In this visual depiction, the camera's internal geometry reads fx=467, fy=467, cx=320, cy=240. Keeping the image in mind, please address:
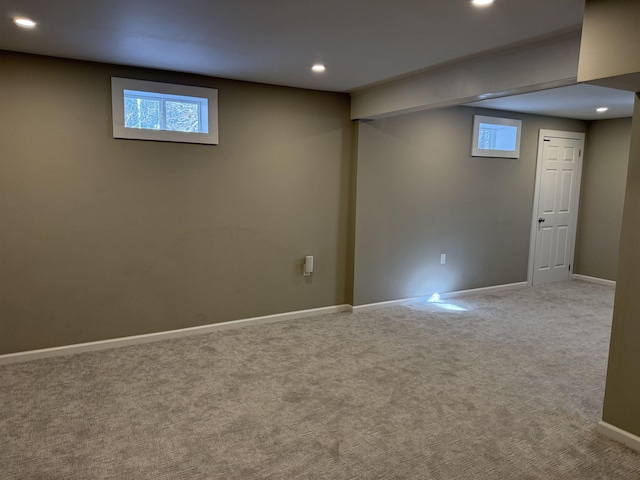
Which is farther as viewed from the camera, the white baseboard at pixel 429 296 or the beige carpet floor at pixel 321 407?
the white baseboard at pixel 429 296

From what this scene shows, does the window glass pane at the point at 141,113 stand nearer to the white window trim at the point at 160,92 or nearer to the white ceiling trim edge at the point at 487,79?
the white window trim at the point at 160,92

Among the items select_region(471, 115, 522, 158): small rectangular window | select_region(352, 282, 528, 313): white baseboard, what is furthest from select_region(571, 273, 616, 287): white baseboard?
select_region(471, 115, 522, 158): small rectangular window

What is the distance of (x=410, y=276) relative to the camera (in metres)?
5.51

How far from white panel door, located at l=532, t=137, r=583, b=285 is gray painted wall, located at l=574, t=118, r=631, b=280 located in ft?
0.58

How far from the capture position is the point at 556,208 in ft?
22.2

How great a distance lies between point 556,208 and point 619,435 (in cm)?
470

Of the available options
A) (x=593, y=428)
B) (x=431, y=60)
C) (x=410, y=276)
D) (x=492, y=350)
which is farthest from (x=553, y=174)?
(x=593, y=428)

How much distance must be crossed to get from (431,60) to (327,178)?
1783 mm

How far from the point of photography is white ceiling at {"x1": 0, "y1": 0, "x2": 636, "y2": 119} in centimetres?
241

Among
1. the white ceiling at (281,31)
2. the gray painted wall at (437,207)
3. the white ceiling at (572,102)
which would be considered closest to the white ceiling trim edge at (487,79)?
the white ceiling at (281,31)

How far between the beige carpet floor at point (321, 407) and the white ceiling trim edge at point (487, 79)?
208 cm

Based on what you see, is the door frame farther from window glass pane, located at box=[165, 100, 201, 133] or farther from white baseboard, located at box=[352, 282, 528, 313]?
window glass pane, located at box=[165, 100, 201, 133]

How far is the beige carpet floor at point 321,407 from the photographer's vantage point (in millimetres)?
2412

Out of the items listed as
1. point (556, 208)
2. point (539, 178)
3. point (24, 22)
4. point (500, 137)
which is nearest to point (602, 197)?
point (556, 208)
